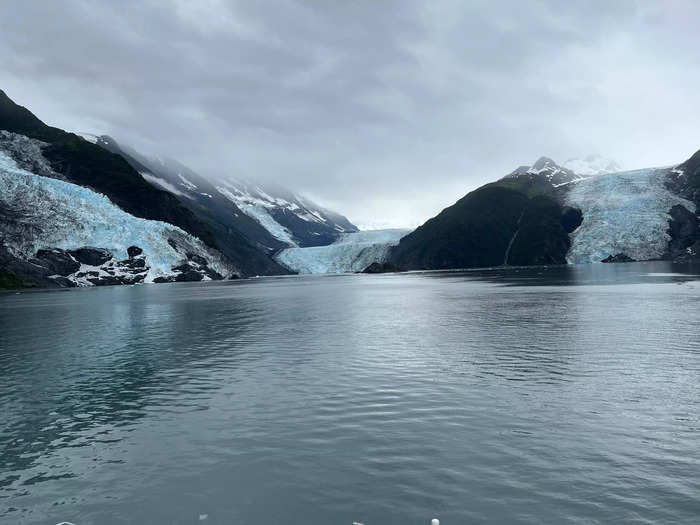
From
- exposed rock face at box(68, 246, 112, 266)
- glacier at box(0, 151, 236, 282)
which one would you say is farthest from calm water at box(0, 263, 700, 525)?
exposed rock face at box(68, 246, 112, 266)

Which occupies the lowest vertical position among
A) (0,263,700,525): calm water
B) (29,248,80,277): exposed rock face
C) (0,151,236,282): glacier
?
(0,263,700,525): calm water

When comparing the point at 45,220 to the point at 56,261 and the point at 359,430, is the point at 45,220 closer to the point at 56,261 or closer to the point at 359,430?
the point at 56,261

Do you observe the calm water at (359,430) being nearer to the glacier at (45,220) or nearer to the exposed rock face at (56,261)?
the exposed rock face at (56,261)

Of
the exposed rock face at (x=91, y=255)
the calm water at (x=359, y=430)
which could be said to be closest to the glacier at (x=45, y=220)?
the exposed rock face at (x=91, y=255)

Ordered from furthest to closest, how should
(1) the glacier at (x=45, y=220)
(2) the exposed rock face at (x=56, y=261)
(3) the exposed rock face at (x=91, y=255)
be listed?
(3) the exposed rock face at (x=91, y=255) < (1) the glacier at (x=45, y=220) < (2) the exposed rock face at (x=56, y=261)

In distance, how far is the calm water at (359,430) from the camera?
14.0m

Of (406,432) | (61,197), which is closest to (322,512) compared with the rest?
(406,432)

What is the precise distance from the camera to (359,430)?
20234mm

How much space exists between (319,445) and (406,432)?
3.49m

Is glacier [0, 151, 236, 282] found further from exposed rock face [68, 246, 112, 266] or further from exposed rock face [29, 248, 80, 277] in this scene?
exposed rock face [29, 248, 80, 277]

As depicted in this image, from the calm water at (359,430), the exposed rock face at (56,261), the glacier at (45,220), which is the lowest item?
the calm water at (359,430)

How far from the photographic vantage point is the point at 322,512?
1364 centimetres

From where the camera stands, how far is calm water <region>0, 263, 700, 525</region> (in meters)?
14.0

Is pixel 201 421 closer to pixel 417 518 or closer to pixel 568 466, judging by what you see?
pixel 417 518
